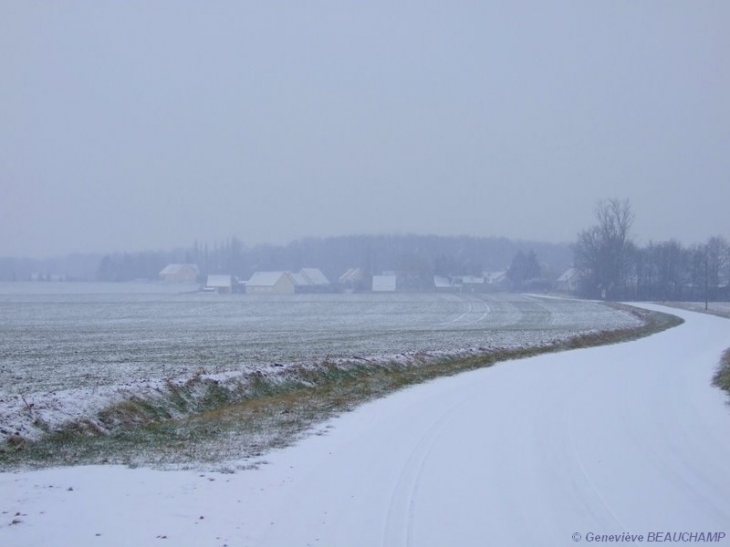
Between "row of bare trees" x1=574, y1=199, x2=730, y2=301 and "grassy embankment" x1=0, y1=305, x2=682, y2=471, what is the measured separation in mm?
107073

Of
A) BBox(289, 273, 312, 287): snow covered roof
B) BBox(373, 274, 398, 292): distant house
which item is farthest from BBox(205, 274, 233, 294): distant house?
BBox(373, 274, 398, 292): distant house

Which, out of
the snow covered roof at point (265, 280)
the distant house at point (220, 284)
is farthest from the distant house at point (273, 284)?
the distant house at point (220, 284)

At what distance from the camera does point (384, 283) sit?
177625mm

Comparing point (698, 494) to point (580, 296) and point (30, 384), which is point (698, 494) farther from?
point (580, 296)

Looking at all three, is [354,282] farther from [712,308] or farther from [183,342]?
[183,342]

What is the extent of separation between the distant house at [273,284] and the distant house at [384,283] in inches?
892

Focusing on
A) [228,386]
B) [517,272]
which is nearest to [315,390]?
[228,386]

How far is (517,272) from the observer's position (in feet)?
581

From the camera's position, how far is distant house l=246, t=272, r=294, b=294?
515 feet

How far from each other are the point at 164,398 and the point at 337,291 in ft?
503

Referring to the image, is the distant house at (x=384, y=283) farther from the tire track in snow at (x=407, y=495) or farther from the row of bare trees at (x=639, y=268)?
the tire track in snow at (x=407, y=495)

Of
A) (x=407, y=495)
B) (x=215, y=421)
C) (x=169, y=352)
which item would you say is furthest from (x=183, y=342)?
(x=407, y=495)

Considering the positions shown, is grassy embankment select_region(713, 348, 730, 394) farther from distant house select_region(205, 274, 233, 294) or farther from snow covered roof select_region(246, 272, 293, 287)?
distant house select_region(205, 274, 233, 294)

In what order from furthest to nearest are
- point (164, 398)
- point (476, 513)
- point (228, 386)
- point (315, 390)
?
1. point (315, 390)
2. point (228, 386)
3. point (164, 398)
4. point (476, 513)
